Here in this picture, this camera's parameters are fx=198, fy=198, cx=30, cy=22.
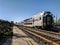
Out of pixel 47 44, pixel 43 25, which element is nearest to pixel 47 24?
pixel 43 25

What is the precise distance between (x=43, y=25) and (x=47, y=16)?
6.08 ft

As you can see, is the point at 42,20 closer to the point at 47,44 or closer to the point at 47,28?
the point at 47,28

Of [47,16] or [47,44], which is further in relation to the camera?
[47,16]


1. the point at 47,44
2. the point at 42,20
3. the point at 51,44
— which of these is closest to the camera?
the point at 51,44

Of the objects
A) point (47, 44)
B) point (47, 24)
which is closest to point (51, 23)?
point (47, 24)

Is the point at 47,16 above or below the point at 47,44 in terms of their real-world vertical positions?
above

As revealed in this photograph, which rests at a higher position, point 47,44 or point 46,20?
point 46,20

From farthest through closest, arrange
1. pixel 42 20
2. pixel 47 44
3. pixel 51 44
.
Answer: pixel 42 20 < pixel 47 44 < pixel 51 44

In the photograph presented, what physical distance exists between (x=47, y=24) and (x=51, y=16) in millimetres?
1690

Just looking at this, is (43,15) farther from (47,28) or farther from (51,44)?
(51,44)

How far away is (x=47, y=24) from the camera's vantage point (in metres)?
37.4

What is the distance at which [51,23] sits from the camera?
123ft

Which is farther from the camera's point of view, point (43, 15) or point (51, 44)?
point (43, 15)

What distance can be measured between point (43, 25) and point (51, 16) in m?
2.27
